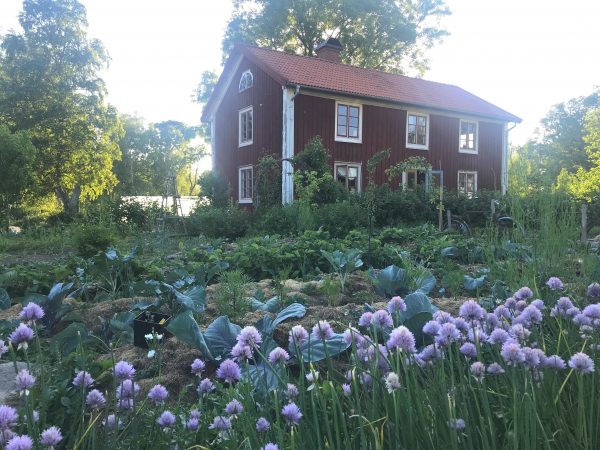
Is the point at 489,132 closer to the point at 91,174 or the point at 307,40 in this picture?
the point at 307,40

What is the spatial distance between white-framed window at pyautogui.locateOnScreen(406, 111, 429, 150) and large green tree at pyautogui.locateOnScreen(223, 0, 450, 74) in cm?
1107

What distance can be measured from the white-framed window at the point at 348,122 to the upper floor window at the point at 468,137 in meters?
5.13

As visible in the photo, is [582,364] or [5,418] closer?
[5,418]

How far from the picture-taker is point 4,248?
1054 centimetres

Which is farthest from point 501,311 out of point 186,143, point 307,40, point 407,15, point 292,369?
point 186,143

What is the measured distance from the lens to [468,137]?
21.2m

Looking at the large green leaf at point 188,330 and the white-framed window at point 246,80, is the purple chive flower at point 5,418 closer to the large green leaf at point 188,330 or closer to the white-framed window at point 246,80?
the large green leaf at point 188,330

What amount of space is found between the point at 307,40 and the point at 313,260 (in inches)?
1023

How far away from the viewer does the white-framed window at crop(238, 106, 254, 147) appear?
62.5 ft

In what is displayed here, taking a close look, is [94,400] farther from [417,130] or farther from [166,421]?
[417,130]

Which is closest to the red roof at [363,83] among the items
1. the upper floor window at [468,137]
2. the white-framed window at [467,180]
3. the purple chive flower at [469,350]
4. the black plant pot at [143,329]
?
the upper floor window at [468,137]

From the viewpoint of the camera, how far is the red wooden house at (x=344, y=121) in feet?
56.5

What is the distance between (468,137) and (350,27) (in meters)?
11.8

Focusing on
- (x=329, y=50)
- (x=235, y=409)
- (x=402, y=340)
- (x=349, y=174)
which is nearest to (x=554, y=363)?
(x=402, y=340)
